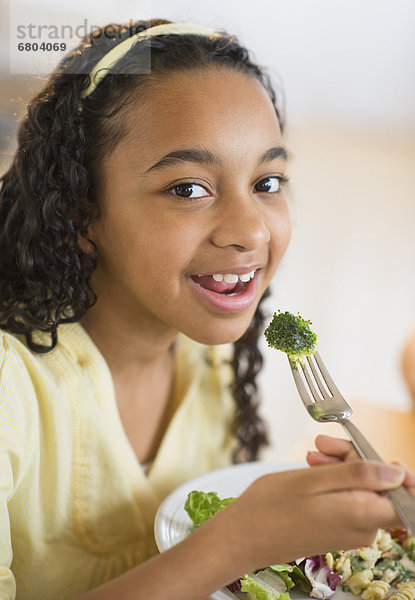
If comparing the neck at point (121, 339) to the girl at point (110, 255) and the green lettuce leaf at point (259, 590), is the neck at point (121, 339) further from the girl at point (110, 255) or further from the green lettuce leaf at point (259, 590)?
the green lettuce leaf at point (259, 590)

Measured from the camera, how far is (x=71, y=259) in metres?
1.05

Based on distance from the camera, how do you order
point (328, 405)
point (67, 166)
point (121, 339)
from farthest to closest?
point (121, 339), point (67, 166), point (328, 405)

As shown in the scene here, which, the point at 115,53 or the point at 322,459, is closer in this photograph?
the point at 322,459

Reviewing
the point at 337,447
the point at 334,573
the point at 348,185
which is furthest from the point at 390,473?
the point at 348,185

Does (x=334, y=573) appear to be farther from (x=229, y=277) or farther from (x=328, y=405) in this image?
(x=229, y=277)

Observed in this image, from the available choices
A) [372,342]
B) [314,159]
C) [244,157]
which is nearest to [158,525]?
[244,157]

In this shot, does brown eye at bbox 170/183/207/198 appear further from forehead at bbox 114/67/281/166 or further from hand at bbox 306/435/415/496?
hand at bbox 306/435/415/496

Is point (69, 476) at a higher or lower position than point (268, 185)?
lower

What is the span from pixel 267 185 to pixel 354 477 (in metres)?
0.55

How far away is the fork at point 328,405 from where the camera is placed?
0.62m

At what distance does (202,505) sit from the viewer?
989 mm

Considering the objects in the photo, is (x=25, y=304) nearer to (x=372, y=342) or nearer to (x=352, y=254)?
(x=372, y=342)

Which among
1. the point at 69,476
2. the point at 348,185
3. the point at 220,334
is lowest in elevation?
the point at 69,476

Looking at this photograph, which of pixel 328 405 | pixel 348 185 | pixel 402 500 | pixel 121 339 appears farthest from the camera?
pixel 348 185
